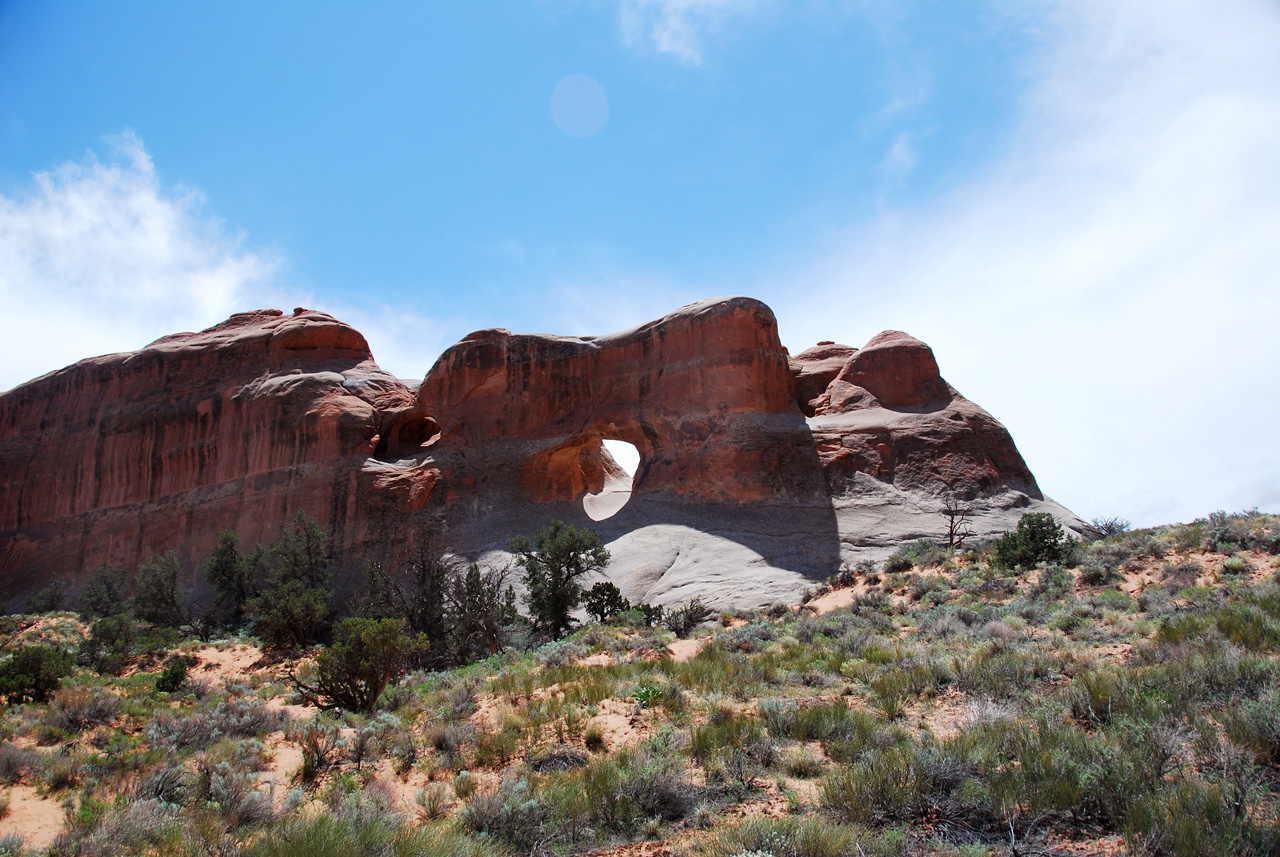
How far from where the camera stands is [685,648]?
512 inches

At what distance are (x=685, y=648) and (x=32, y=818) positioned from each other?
930 centimetres

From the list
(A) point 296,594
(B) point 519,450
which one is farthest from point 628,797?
(B) point 519,450

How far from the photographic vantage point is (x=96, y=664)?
17.3 meters

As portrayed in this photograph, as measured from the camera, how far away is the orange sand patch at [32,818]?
5602 millimetres

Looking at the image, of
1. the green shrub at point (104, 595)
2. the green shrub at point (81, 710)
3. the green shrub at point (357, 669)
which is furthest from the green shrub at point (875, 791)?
the green shrub at point (104, 595)

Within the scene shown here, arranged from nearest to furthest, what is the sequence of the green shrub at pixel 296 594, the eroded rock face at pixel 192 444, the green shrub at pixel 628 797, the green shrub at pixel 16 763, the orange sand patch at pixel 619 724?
the green shrub at pixel 628 797, the green shrub at pixel 16 763, the orange sand patch at pixel 619 724, the green shrub at pixel 296 594, the eroded rock face at pixel 192 444

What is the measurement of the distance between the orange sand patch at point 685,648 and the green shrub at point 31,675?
34.3 ft

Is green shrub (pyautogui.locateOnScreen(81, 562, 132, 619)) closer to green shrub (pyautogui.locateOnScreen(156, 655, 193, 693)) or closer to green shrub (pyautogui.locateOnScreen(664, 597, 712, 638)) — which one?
green shrub (pyautogui.locateOnScreen(156, 655, 193, 693))

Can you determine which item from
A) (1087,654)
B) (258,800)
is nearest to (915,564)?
(1087,654)

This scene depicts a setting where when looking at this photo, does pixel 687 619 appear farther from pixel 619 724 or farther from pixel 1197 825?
pixel 1197 825

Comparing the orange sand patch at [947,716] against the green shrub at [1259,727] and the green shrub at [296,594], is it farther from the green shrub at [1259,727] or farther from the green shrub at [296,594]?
the green shrub at [296,594]

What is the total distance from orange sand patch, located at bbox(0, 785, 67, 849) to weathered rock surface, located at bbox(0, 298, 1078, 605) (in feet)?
52.6

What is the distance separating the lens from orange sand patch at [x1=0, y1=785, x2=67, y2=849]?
560 centimetres

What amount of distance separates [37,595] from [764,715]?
40785 mm
